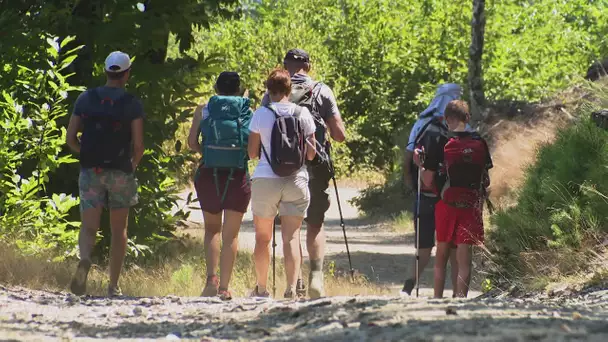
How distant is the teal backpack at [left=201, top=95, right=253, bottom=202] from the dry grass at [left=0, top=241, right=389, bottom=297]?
1.98 metres

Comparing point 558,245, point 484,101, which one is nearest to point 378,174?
point 484,101

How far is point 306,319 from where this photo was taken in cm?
750

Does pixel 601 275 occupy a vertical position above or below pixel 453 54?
below

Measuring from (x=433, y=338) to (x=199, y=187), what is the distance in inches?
150

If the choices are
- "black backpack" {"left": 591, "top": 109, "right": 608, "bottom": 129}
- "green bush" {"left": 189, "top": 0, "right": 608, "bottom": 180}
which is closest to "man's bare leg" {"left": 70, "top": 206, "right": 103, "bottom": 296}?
"black backpack" {"left": 591, "top": 109, "right": 608, "bottom": 129}

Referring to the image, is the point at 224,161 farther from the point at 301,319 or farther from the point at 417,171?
the point at 301,319

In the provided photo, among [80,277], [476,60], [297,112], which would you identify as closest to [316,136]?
[297,112]

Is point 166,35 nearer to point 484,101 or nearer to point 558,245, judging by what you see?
point 558,245

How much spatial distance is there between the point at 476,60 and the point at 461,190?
13.6 meters

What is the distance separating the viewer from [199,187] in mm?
9727

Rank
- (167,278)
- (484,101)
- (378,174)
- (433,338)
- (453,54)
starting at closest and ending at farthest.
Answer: (433,338) < (167,278) < (484,101) < (453,54) < (378,174)

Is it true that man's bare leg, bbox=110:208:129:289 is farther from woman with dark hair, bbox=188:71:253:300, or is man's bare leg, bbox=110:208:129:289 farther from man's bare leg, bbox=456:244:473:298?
man's bare leg, bbox=456:244:473:298

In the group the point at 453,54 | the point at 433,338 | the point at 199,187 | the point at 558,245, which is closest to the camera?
the point at 433,338

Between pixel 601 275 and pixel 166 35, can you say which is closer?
pixel 601 275
